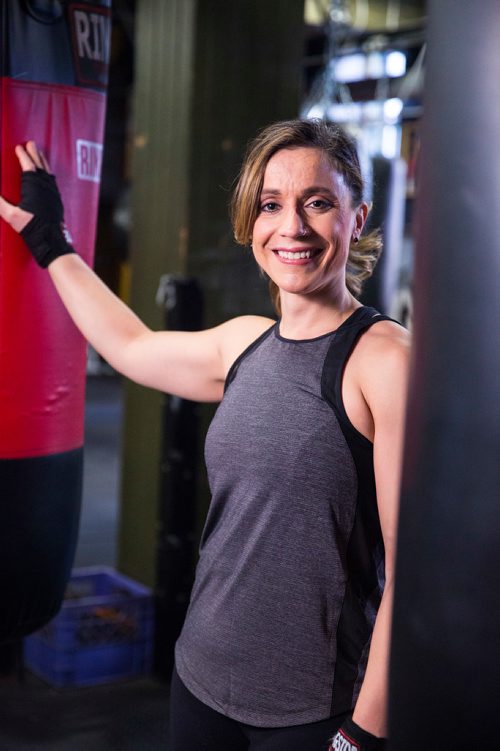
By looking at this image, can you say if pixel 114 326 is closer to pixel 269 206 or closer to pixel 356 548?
pixel 269 206

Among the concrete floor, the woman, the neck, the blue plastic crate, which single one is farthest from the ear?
the blue plastic crate

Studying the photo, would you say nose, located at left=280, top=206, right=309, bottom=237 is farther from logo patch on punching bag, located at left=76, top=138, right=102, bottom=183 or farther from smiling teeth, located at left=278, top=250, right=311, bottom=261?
logo patch on punching bag, located at left=76, top=138, right=102, bottom=183

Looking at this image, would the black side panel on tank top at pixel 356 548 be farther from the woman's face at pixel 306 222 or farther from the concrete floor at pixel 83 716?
the concrete floor at pixel 83 716

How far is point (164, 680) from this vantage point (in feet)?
10.7

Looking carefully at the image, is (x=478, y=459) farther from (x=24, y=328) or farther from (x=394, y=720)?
(x=24, y=328)

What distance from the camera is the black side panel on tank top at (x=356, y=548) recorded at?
1.21 m

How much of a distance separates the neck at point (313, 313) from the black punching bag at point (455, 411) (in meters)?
0.65

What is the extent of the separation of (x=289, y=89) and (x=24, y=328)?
2195mm

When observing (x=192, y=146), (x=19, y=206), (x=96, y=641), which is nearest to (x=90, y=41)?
(x=19, y=206)

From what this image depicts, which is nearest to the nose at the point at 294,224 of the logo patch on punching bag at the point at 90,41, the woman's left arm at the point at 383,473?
the woman's left arm at the point at 383,473

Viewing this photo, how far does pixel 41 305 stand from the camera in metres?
1.60

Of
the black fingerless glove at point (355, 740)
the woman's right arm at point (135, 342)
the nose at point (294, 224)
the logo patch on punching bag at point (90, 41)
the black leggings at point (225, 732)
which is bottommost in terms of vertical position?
the black leggings at point (225, 732)

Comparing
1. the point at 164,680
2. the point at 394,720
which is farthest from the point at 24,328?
the point at 164,680

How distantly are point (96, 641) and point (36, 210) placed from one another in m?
2.06
